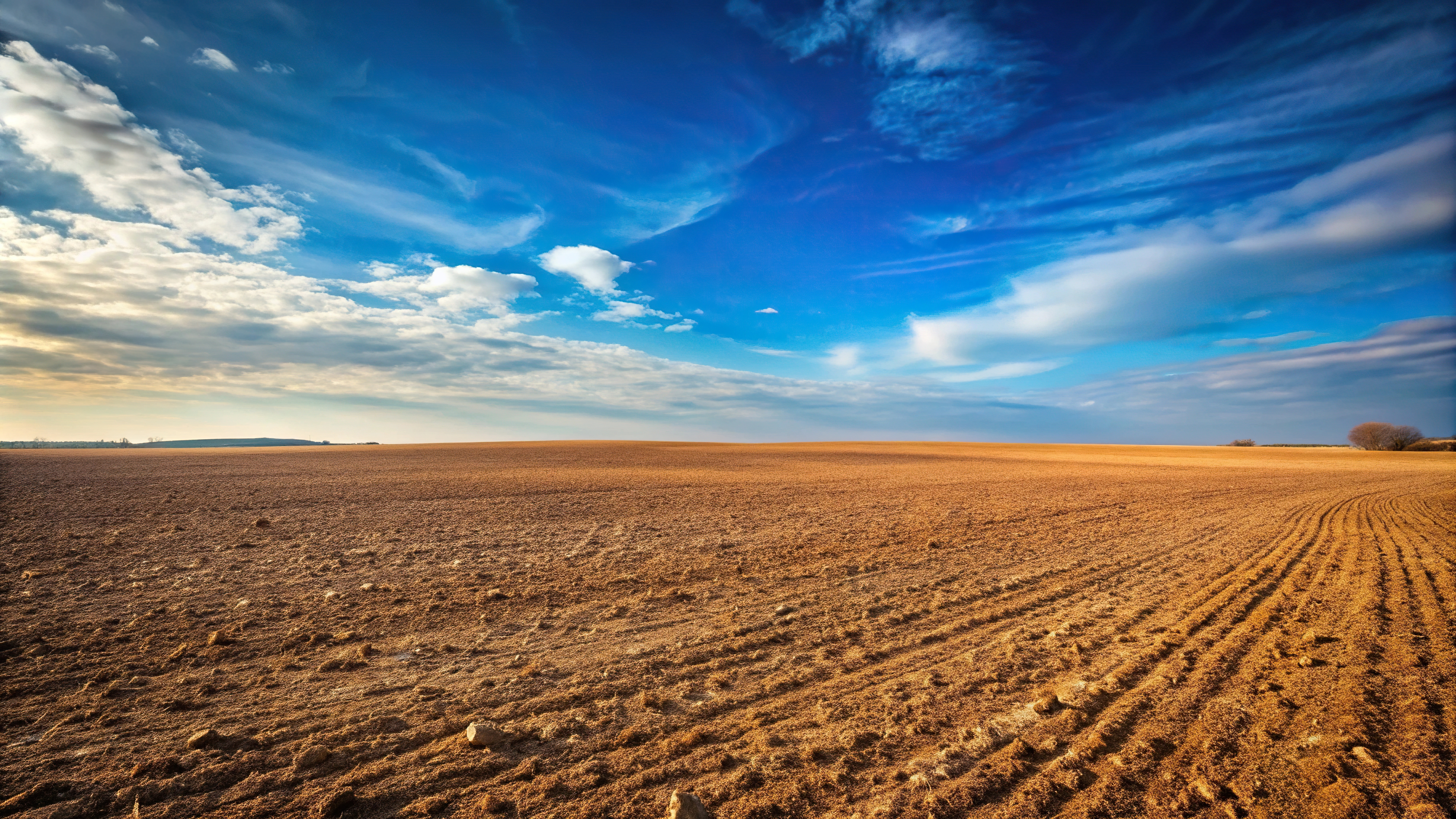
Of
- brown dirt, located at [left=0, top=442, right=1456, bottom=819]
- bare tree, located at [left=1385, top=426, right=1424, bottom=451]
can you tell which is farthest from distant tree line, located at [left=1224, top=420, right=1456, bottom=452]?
brown dirt, located at [left=0, top=442, right=1456, bottom=819]

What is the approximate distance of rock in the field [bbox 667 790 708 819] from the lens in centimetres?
292

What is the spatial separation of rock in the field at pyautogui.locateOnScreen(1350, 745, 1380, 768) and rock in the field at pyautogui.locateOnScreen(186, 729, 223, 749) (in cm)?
731

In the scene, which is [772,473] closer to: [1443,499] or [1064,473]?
[1064,473]

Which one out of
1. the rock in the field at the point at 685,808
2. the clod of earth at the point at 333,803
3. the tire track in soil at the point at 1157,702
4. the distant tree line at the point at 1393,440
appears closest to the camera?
the rock in the field at the point at 685,808

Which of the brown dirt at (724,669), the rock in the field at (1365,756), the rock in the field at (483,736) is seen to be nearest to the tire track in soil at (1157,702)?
the brown dirt at (724,669)

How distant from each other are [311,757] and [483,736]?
1.01 m

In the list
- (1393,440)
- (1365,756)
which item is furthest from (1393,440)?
(1365,756)

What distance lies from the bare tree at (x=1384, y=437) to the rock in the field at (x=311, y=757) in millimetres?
126136

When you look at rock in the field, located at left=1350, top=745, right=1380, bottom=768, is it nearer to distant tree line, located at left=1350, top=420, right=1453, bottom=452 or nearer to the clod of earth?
the clod of earth

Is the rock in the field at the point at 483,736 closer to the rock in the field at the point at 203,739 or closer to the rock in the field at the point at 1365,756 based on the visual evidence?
the rock in the field at the point at 203,739

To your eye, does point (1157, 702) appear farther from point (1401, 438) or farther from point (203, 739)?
point (1401, 438)

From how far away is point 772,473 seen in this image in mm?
30875

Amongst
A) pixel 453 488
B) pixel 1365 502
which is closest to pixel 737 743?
pixel 453 488

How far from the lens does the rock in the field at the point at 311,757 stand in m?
3.54
